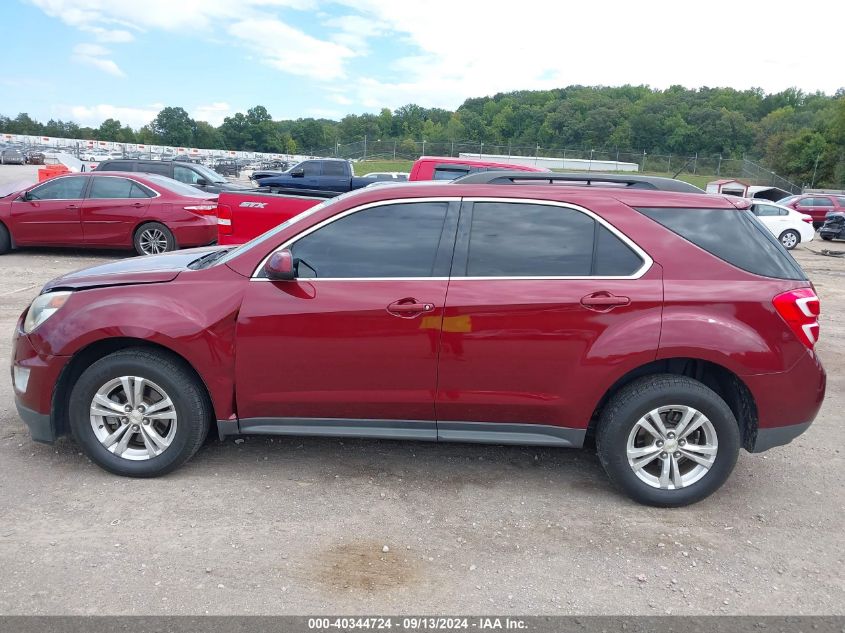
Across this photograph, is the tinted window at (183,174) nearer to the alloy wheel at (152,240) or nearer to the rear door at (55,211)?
the rear door at (55,211)

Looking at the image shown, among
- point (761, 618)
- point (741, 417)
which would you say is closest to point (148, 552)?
point (761, 618)

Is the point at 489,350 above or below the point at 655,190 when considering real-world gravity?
below

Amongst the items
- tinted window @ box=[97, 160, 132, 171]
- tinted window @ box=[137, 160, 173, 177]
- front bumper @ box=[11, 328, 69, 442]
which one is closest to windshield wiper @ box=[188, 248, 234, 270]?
front bumper @ box=[11, 328, 69, 442]

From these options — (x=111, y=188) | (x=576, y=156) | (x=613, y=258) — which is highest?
(x=576, y=156)

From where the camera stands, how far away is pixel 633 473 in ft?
11.8

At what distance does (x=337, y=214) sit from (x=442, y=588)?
6.84 ft

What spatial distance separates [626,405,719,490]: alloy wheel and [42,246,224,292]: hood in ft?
9.26

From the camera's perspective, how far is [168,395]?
3664 millimetres

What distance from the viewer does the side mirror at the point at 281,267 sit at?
3.50 metres

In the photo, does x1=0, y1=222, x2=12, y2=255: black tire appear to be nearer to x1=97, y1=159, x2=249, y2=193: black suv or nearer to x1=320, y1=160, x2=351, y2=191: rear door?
x1=97, y1=159, x2=249, y2=193: black suv

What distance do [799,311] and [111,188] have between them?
10787 millimetres

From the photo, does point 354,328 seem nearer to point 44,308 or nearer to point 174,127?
point 44,308

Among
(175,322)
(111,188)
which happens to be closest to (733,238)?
(175,322)

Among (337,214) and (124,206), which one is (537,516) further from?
(124,206)
